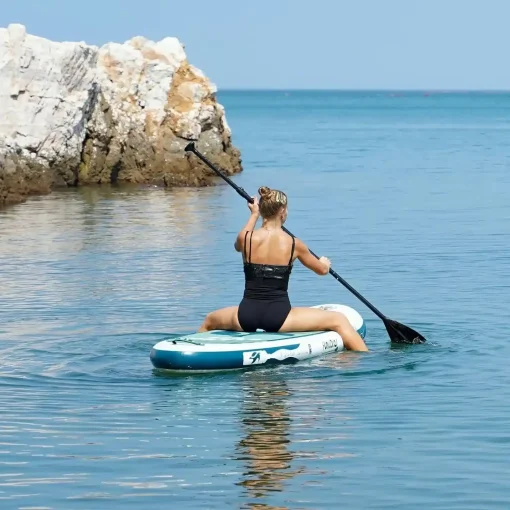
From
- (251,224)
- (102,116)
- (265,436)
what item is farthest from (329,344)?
(102,116)

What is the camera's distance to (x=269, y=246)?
42.7ft

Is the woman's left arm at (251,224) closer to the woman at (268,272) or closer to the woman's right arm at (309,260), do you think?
the woman at (268,272)

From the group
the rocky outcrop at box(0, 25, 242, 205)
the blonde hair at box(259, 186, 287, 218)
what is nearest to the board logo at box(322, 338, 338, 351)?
the blonde hair at box(259, 186, 287, 218)

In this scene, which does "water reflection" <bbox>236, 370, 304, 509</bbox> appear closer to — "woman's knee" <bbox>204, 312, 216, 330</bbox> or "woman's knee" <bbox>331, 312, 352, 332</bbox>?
"woman's knee" <bbox>204, 312, 216, 330</bbox>

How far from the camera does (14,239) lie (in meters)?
25.0

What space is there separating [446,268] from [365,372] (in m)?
8.25

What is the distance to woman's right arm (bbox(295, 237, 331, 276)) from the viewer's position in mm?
13188

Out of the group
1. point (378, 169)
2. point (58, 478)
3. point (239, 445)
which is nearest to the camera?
point (58, 478)

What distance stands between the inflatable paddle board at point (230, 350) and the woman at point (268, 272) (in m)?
0.13

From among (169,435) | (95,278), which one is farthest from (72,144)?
(169,435)

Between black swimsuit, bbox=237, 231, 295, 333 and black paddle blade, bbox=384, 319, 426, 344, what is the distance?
1.82 meters

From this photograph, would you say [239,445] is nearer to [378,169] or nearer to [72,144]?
[72,144]

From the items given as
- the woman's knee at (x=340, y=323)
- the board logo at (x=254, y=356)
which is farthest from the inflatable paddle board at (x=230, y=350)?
the woman's knee at (x=340, y=323)

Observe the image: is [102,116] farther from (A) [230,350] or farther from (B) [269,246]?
(A) [230,350]
